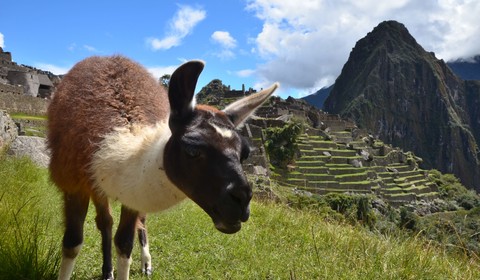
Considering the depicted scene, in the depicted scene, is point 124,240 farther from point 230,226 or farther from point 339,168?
point 339,168

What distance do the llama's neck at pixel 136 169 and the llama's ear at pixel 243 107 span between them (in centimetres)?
37

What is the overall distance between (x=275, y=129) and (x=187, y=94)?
37.3 m

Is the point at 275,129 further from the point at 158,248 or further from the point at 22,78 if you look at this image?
the point at 158,248

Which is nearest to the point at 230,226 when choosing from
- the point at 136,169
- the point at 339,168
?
the point at 136,169

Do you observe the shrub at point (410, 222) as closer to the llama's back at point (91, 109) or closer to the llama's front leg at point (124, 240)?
the llama's front leg at point (124, 240)

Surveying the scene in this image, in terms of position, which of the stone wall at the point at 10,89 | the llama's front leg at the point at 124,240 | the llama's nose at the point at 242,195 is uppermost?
the stone wall at the point at 10,89

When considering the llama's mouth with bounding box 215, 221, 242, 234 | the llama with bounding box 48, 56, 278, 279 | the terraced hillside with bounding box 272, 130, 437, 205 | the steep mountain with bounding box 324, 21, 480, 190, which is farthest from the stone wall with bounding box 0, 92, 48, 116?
the steep mountain with bounding box 324, 21, 480, 190

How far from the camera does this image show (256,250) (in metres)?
4.28

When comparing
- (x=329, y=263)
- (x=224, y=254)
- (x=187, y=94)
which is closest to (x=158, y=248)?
(x=224, y=254)

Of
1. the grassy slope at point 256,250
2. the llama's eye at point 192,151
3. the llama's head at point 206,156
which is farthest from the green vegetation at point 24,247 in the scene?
the llama's eye at point 192,151

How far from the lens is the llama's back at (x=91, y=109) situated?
2.48m

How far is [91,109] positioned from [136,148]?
582 millimetres

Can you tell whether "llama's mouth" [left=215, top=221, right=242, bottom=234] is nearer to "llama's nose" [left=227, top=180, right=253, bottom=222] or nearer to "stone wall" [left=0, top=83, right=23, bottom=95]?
"llama's nose" [left=227, top=180, right=253, bottom=222]

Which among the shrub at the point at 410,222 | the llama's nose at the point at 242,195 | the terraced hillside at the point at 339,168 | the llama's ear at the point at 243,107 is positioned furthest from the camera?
the terraced hillside at the point at 339,168
